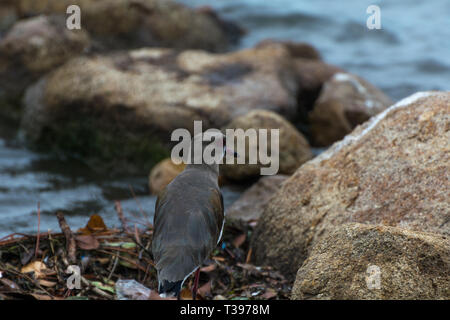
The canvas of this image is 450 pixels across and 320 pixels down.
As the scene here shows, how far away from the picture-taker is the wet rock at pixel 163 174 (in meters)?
6.55

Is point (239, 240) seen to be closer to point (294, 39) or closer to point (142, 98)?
point (142, 98)

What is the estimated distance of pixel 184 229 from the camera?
150 inches

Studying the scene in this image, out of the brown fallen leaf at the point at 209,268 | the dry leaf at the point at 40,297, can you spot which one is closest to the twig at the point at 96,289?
the dry leaf at the point at 40,297

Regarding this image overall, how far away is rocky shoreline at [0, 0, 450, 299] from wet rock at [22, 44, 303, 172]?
→ 0.02 metres

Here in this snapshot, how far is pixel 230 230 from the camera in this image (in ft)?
16.9

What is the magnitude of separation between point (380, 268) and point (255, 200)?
3.02 metres

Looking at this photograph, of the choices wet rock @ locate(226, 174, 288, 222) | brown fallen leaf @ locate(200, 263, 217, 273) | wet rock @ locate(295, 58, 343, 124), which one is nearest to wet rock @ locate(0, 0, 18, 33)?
wet rock @ locate(295, 58, 343, 124)

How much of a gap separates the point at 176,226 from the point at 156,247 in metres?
0.20

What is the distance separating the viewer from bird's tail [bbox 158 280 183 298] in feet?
11.5

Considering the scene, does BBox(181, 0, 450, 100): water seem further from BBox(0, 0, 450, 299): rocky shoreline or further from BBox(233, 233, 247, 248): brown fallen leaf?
BBox(233, 233, 247, 248): brown fallen leaf

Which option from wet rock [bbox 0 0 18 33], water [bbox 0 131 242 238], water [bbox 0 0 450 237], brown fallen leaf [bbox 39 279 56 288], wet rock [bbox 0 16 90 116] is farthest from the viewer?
wet rock [bbox 0 0 18 33]

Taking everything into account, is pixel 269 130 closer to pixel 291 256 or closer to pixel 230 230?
pixel 230 230

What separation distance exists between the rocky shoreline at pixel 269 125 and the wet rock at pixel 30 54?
21 millimetres
